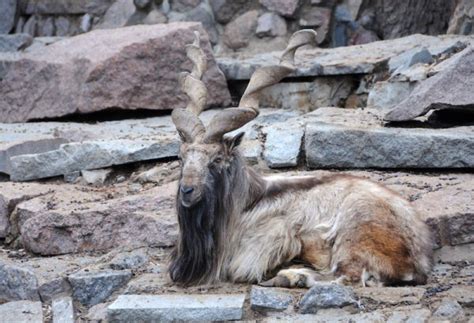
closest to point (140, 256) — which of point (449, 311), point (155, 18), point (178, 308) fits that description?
point (178, 308)

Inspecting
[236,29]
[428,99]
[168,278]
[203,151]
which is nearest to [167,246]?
[168,278]

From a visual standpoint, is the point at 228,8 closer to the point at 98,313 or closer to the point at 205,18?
the point at 205,18

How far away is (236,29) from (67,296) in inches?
210

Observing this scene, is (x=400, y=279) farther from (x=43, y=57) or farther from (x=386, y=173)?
(x=43, y=57)

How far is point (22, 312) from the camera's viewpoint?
21.3 ft

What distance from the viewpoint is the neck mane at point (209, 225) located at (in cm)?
630

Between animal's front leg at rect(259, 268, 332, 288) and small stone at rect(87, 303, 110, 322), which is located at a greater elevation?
animal's front leg at rect(259, 268, 332, 288)

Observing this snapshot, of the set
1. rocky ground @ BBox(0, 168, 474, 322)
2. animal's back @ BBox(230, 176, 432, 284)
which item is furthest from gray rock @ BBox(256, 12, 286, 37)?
animal's back @ BBox(230, 176, 432, 284)

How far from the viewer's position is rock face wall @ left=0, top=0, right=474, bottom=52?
1116cm

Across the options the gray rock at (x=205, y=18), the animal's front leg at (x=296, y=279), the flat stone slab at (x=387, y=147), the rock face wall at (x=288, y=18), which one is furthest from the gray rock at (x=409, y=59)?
the animal's front leg at (x=296, y=279)

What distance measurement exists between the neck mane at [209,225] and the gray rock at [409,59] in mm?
3515

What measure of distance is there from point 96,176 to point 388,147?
2239 millimetres

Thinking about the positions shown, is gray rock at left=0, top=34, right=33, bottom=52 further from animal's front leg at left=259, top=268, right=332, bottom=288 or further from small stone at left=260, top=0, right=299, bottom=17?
animal's front leg at left=259, top=268, right=332, bottom=288

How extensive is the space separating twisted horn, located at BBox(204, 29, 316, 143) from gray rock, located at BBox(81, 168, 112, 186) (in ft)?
6.65
